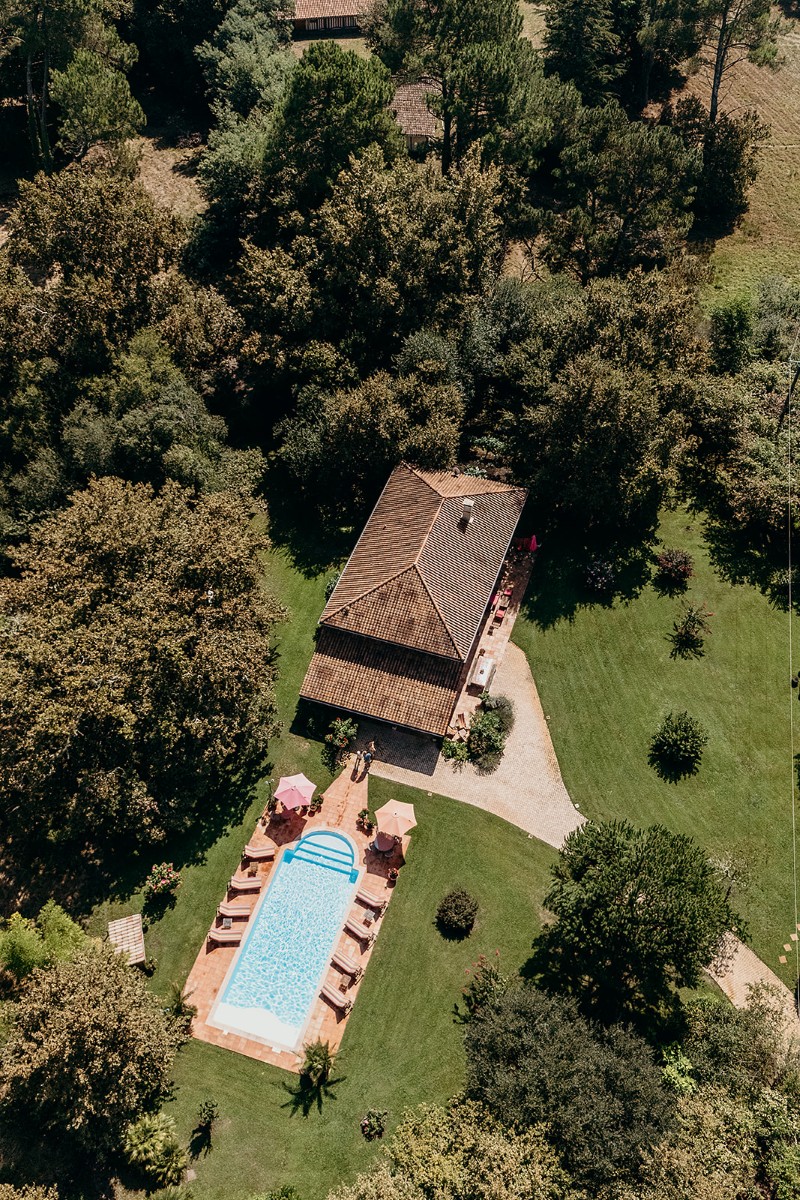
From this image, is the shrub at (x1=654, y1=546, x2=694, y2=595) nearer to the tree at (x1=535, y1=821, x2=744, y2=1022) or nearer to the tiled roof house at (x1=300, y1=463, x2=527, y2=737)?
the tiled roof house at (x1=300, y1=463, x2=527, y2=737)

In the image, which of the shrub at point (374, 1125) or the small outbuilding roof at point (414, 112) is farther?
the small outbuilding roof at point (414, 112)

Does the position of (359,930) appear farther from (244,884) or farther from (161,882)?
(161,882)

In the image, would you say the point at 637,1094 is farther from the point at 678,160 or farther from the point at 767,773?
the point at 678,160

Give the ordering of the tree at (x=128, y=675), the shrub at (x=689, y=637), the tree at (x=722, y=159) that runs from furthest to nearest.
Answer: the tree at (x=722, y=159), the shrub at (x=689, y=637), the tree at (x=128, y=675)

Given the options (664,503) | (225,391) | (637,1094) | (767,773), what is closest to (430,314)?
(225,391)

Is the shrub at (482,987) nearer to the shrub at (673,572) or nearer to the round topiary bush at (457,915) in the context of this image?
the round topiary bush at (457,915)

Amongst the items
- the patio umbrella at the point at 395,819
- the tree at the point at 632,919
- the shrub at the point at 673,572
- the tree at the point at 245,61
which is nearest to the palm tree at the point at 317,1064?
the patio umbrella at the point at 395,819

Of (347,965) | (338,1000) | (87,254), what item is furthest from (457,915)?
(87,254)

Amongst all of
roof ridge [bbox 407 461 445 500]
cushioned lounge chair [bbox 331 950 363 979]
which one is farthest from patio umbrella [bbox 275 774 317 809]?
roof ridge [bbox 407 461 445 500]
